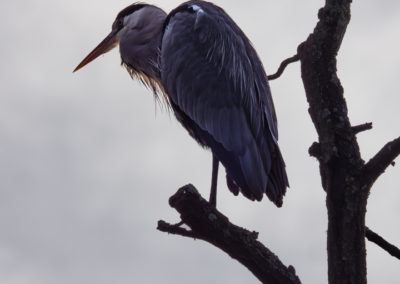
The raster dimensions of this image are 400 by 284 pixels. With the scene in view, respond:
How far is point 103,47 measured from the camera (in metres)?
5.66

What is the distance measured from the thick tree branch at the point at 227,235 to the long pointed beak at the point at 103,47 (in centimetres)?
289

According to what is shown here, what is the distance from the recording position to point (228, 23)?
15.4 ft

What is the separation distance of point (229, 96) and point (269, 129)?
380 millimetres

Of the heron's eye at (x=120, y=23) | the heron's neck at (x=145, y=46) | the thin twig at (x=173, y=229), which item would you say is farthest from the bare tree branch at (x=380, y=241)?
the heron's eye at (x=120, y=23)

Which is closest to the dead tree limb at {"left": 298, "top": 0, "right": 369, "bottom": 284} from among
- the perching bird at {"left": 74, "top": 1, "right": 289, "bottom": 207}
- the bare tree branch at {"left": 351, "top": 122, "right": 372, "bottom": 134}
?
the bare tree branch at {"left": 351, "top": 122, "right": 372, "bottom": 134}

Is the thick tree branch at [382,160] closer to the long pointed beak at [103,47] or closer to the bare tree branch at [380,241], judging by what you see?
the bare tree branch at [380,241]

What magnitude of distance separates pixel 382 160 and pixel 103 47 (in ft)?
11.0

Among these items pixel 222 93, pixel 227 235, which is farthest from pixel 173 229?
pixel 222 93

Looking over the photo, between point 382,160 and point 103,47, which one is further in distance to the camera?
point 103,47

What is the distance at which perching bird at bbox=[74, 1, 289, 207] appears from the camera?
3.97 m

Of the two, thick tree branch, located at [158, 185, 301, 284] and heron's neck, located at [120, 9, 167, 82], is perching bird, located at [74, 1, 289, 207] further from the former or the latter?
thick tree branch, located at [158, 185, 301, 284]

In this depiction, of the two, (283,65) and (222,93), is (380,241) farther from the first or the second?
(222,93)

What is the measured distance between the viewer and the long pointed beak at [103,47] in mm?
5625

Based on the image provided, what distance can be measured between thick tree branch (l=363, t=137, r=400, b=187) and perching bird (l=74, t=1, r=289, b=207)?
97 cm
